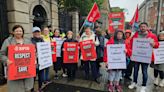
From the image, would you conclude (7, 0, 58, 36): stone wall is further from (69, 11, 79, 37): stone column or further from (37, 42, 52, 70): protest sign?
(69, 11, 79, 37): stone column

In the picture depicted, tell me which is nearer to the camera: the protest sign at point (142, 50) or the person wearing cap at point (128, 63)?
the protest sign at point (142, 50)

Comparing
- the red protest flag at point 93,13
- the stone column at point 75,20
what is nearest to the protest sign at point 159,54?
the red protest flag at point 93,13

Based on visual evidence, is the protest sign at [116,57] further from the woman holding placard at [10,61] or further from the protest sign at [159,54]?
the woman holding placard at [10,61]

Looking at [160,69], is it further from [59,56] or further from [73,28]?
[73,28]

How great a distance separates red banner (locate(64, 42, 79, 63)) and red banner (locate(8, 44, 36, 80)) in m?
2.00

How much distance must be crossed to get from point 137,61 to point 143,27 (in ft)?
3.12

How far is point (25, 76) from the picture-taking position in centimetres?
303

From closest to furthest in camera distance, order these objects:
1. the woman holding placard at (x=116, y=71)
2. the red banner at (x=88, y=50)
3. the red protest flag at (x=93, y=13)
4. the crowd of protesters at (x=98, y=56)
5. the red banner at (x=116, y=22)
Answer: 1. the crowd of protesters at (x=98, y=56)
2. the woman holding placard at (x=116, y=71)
3. the red banner at (x=88, y=50)
4. the red protest flag at (x=93, y=13)
5. the red banner at (x=116, y=22)

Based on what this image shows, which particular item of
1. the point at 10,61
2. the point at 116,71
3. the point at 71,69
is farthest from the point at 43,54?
the point at 116,71

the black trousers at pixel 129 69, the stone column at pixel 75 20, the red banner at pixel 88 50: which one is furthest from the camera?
the stone column at pixel 75 20

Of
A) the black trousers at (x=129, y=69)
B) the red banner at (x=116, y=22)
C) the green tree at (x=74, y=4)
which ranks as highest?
the green tree at (x=74, y=4)

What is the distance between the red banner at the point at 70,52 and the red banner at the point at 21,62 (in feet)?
6.58

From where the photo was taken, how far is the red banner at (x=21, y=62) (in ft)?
9.41

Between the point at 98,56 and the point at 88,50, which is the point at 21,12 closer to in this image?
the point at 88,50
